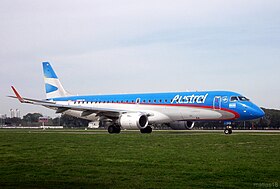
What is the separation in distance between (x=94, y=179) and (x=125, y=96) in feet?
114

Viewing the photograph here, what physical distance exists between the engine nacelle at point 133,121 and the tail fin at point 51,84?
1426cm

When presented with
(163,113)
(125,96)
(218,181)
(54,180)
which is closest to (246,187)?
(218,181)

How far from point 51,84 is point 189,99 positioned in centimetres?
2067

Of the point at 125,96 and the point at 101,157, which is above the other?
the point at 125,96

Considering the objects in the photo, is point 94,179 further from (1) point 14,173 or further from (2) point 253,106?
(2) point 253,106

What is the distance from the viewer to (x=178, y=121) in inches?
1711

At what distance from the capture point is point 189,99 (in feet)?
133

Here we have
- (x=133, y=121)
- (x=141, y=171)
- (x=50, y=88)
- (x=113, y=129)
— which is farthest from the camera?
(x=50, y=88)

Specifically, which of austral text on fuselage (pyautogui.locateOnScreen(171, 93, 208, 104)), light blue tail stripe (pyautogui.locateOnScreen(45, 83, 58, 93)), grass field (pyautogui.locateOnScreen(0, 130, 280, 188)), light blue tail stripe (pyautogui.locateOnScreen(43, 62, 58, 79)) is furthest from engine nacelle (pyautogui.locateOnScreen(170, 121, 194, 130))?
grass field (pyautogui.locateOnScreen(0, 130, 280, 188))

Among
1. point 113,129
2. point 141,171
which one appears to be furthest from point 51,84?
point 141,171

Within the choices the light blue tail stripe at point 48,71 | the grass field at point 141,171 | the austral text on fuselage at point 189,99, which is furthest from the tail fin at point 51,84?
the grass field at point 141,171

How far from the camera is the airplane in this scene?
125 feet

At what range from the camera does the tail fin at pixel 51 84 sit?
2129 inches

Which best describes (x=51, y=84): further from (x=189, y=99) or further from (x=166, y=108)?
(x=189, y=99)
